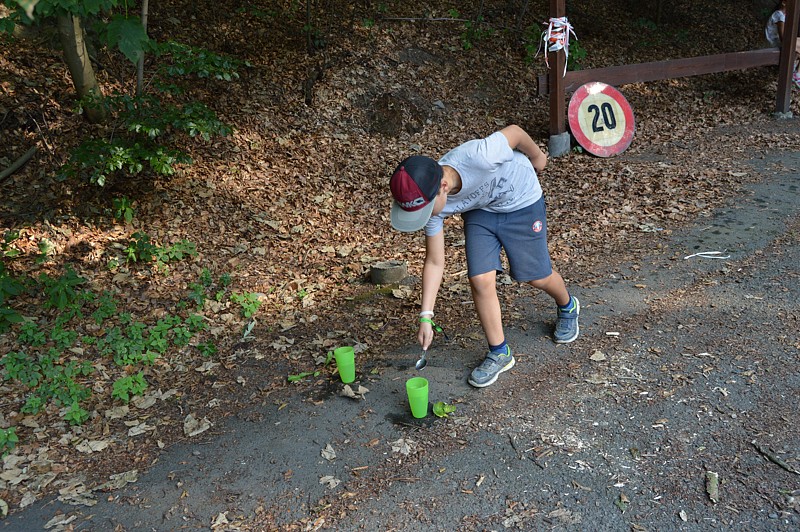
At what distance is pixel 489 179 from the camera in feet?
10.5

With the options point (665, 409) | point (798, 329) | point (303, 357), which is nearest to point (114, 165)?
point (303, 357)

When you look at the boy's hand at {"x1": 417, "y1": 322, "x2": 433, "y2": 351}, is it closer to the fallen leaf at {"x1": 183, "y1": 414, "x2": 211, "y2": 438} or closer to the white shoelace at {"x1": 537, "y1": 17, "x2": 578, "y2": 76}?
the fallen leaf at {"x1": 183, "y1": 414, "x2": 211, "y2": 438}

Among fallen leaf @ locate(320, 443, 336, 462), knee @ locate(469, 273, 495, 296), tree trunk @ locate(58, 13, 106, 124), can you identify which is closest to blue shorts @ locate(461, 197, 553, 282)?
knee @ locate(469, 273, 495, 296)

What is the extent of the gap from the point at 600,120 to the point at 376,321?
177 inches

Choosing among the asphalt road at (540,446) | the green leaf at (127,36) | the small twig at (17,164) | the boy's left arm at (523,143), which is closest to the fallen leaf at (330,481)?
the asphalt road at (540,446)

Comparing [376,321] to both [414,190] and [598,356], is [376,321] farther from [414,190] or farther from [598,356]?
[414,190]

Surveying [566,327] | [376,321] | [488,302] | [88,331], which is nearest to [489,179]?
[488,302]

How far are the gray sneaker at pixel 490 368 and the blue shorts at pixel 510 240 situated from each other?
463mm

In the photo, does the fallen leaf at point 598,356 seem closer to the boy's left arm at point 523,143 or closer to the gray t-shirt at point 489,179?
the gray t-shirt at point 489,179

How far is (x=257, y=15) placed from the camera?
8047mm

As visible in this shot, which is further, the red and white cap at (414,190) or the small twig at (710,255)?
the small twig at (710,255)

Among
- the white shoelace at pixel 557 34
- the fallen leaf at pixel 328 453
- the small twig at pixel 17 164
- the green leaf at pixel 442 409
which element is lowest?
the fallen leaf at pixel 328 453

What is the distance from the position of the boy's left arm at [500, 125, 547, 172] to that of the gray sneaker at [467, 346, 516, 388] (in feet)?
3.50

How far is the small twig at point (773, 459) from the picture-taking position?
2673 mm
